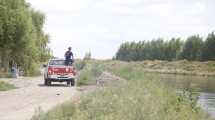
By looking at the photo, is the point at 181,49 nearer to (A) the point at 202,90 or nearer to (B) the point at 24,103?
(A) the point at 202,90

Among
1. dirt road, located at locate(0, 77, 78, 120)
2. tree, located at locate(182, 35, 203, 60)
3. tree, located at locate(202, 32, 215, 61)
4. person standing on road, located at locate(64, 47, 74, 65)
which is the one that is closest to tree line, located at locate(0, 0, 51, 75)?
person standing on road, located at locate(64, 47, 74, 65)

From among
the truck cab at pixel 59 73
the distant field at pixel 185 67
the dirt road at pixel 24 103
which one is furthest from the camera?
the distant field at pixel 185 67

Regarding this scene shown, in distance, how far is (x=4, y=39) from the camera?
5906 cm

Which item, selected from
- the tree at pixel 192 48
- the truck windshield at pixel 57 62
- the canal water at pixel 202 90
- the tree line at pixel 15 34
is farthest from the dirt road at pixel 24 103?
the tree at pixel 192 48

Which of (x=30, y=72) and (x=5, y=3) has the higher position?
(x=5, y=3)

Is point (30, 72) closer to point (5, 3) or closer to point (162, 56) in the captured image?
point (5, 3)

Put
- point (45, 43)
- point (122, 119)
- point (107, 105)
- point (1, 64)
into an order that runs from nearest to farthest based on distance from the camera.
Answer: point (122, 119) < point (107, 105) < point (1, 64) < point (45, 43)

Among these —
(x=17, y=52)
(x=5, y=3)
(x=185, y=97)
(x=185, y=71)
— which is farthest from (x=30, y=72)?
(x=185, y=71)

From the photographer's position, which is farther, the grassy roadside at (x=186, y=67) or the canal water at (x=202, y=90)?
the grassy roadside at (x=186, y=67)

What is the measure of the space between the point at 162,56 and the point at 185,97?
149m

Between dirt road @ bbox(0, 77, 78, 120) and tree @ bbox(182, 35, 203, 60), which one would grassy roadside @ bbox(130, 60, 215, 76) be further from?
dirt road @ bbox(0, 77, 78, 120)

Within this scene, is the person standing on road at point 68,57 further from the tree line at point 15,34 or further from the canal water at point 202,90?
the tree line at point 15,34

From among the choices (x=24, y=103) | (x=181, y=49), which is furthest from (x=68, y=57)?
(x=181, y=49)

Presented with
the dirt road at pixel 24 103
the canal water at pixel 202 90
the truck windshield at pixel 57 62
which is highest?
the truck windshield at pixel 57 62
